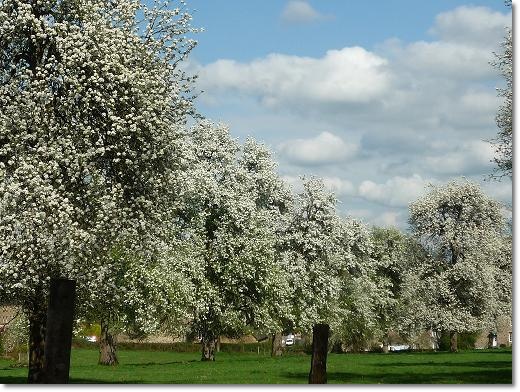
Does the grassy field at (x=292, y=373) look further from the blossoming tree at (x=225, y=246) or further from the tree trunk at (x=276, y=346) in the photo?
the tree trunk at (x=276, y=346)

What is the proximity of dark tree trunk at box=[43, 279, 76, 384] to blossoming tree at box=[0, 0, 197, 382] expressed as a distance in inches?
597

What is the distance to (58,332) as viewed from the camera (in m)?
14.1

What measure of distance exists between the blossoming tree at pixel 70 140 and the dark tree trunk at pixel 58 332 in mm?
15175

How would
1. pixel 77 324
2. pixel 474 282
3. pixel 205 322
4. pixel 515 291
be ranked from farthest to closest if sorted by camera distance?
1. pixel 474 282
2. pixel 205 322
3. pixel 77 324
4. pixel 515 291

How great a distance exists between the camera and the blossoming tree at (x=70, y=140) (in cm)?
2944

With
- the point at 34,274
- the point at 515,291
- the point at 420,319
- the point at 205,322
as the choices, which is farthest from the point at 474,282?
the point at 515,291

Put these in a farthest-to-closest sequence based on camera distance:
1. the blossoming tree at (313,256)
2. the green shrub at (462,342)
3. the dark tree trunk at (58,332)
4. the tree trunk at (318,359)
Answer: the green shrub at (462,342) → the blossoming tree at (313,256) → the tree trunk at (318,359) → the dark tree trunk at (58,332)

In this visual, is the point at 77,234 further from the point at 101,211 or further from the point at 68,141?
the point at 68,141

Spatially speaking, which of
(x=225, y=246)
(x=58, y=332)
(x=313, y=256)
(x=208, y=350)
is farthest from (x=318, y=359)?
(x=313, y=256)

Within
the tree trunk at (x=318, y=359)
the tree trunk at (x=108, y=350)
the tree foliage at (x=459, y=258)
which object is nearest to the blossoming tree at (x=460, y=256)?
the tree foliage at (x=459, y=258)

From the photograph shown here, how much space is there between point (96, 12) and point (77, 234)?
8.58 metres

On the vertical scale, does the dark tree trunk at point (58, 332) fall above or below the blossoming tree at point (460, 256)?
below

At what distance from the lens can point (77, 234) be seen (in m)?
29.5

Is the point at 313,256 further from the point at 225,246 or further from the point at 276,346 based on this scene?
the point at 276,346
